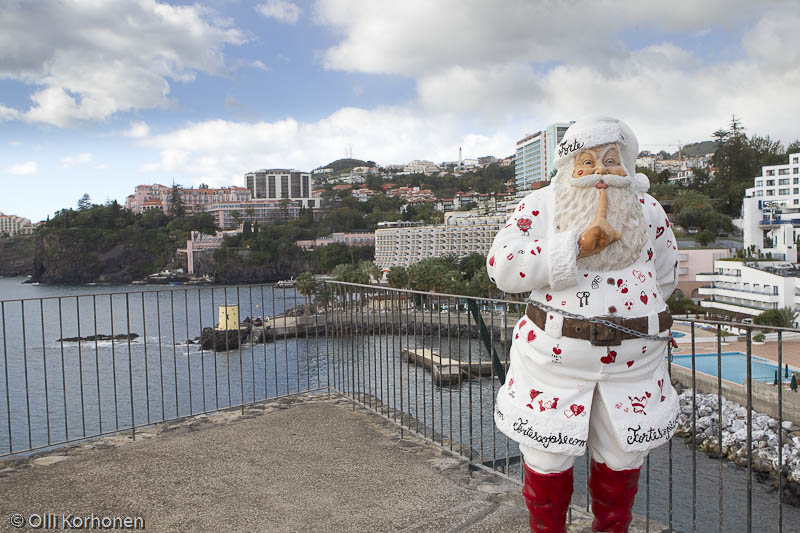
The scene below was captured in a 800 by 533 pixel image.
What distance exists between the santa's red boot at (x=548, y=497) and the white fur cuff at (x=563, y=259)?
1.90 ft

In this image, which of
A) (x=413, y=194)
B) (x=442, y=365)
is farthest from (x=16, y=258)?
(x=442, y=365)

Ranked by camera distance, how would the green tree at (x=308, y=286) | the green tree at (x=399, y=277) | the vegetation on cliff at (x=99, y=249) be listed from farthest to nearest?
1. the vegetation on cliff at (x=99, y=249)
2. the green tree at (x=399, y=277)
3. the green tree at (x=308, y=286)

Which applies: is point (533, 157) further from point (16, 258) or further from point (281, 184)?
point (16, 258)

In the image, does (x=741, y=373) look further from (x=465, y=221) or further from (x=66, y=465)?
(x=465, y=221)

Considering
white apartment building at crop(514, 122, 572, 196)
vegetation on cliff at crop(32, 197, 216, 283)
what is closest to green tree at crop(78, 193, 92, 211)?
vegetation on cliff at crop(32, 197, 216, 283)

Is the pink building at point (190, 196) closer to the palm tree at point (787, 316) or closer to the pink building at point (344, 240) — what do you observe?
the pink building at point (344, 240)

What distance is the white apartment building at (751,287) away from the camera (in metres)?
28.3

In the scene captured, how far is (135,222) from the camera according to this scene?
86.4 m

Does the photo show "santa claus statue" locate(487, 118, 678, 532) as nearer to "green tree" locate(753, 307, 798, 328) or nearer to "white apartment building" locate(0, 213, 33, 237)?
"green tree" locate(753, 307, 798, 328)

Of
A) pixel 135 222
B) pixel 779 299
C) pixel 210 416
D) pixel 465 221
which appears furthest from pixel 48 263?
pixel 210 416

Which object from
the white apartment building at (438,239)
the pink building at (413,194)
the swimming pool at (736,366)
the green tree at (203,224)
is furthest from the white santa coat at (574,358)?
the pink building at (413,194)

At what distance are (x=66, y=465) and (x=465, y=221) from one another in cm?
6033

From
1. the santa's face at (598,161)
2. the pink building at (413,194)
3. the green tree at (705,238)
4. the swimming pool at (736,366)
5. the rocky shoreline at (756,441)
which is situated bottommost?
the rocky shoreline at (756,441)

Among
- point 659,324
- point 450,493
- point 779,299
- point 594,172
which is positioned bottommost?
point 779,299
